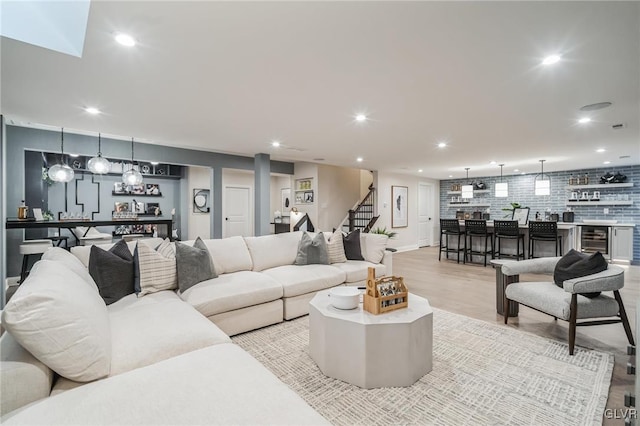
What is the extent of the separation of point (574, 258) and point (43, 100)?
5442mm

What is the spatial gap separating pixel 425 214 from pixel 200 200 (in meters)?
→ 7.06

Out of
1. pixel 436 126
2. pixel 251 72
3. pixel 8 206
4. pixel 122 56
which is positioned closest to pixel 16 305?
pixel 122 56

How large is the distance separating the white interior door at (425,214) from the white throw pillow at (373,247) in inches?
224

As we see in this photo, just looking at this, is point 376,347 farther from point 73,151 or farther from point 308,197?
point 308,197

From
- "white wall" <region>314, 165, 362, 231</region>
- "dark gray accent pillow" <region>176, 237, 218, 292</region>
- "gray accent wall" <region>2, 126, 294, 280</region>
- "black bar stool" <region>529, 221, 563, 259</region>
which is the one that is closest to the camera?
"dark gray accent pillow" <region>176, 237, 218, 292</region>

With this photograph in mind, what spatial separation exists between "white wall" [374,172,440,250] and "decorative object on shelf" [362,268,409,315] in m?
5.86

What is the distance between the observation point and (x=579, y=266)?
8.85ft

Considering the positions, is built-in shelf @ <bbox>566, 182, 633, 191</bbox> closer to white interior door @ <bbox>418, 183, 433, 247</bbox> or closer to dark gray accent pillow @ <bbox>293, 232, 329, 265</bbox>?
white interior door @ <bbox>418, 183, 433, 247</bbox>

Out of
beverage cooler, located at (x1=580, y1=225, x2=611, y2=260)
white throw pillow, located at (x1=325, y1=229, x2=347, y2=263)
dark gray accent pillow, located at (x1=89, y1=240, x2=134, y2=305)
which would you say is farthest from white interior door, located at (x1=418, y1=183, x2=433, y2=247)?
dark gray accent pillow, located at (x1=89, y1=240, x2=134, y2=305)

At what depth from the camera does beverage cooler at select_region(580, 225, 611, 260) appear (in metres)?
6.97

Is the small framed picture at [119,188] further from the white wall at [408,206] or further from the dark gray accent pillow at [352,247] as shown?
the white wall at [408,206]


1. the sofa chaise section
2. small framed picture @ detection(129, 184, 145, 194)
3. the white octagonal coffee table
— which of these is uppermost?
small framed picture @ detection(129, 184, 145, 194)

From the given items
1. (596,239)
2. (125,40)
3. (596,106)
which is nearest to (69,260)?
(125,40)

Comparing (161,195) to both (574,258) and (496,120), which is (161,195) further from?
(574,258)
